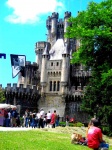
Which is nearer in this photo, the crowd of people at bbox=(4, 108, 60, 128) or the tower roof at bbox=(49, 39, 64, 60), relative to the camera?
the crowd of people at bbox=(4, 108, 60, 128)

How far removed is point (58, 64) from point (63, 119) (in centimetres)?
1380

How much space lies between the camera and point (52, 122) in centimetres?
3641

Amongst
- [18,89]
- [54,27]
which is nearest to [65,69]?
[18,89]

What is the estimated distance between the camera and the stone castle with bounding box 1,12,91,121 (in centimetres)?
7506

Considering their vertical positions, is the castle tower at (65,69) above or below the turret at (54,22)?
below

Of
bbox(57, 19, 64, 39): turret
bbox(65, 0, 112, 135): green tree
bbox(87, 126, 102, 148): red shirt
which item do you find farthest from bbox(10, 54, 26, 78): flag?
bbox(57, 19, 64, 39): turret

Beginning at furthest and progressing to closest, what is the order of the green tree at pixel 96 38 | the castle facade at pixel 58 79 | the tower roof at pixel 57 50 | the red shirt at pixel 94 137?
the tower roof at pixel 57 50
the castle facade at pixel 58 79
the green tree at pixel 96 38
the red shirt at pixel 94 137

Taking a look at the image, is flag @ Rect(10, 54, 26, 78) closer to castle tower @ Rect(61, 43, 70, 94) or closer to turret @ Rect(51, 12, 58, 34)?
castle tower @ Rect(61, 43, 70, 94)

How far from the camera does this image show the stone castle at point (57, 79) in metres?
75.1

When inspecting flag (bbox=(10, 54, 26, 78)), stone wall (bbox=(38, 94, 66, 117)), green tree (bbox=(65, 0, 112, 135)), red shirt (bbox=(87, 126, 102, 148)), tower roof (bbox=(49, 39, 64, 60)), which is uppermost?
tower roof (bbox=(49, 39, 64, 60))

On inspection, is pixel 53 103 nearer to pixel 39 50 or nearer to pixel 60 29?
pixel 39 50

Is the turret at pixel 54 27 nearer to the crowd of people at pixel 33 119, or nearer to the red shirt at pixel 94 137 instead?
the crowd of people at pixel 33 119

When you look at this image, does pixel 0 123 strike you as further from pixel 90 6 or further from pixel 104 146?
pixel 104 146

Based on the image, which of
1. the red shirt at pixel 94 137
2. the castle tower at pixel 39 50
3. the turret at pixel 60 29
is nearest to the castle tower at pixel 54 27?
the turret at pixel 60 29
